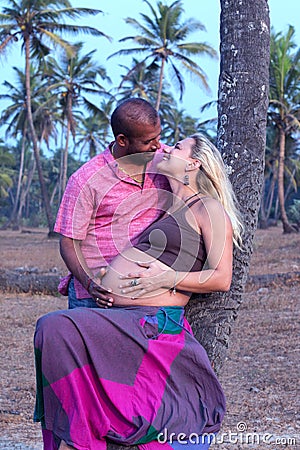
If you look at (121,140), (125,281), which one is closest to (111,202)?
(121,140)

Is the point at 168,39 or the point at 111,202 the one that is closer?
the point at 111,202

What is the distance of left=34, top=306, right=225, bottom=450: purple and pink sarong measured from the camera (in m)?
2.54

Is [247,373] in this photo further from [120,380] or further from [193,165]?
[120,380]

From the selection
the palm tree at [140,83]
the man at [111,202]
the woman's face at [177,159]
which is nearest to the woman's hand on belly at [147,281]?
the man at [111,202]

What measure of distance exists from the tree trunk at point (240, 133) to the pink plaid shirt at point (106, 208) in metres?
0.44

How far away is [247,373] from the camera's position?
6.58m

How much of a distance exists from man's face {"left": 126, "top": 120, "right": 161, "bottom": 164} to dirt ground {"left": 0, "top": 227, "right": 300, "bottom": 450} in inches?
86.1

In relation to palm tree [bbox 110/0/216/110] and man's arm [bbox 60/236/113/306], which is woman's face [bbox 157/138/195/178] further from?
palm tree [bbox 110/0/216/110]

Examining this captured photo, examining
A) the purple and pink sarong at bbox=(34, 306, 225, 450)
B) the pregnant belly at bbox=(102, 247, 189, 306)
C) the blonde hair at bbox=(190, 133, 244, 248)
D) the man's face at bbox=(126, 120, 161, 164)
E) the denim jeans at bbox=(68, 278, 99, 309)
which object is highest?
the man's face at bbox=(126, 120, 161, 164)

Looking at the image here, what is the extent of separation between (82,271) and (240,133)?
1013 mm

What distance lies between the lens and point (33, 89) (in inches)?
1620

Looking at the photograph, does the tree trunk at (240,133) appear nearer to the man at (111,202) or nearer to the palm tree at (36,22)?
the man at (111,202)

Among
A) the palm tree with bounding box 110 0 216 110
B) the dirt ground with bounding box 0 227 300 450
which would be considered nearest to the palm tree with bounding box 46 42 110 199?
the palm tree with bounding box 110 0 216 110

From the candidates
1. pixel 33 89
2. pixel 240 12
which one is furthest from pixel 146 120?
pixel 33 89
